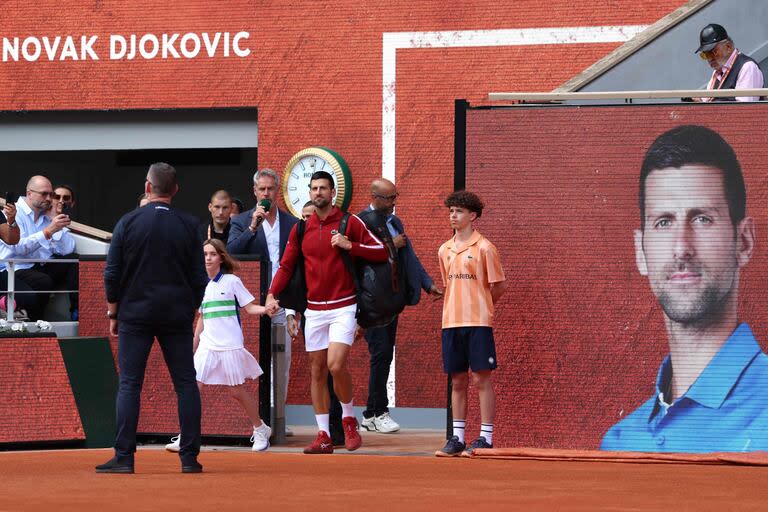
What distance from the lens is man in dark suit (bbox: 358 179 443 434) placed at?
458 inches

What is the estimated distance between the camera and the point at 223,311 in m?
11.7

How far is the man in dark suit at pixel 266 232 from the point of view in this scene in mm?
12289

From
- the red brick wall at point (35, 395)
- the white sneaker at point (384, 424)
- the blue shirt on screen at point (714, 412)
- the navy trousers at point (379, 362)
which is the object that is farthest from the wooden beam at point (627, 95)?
the red brick wall at point (35, 395)

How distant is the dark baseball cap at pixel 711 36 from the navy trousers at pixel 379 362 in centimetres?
394

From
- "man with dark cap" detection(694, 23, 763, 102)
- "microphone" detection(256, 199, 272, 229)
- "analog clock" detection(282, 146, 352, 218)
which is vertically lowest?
"microphone" detection(256, 199, 272, 229)

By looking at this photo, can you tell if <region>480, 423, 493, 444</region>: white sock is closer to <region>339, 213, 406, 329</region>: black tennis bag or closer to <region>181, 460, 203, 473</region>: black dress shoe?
<region>339, 213, 406, 329</region>: black tennis bag

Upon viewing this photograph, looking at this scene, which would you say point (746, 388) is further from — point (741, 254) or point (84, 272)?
point (84, 272)

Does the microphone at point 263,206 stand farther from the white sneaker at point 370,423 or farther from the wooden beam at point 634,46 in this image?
the wooden beam at point 634,46

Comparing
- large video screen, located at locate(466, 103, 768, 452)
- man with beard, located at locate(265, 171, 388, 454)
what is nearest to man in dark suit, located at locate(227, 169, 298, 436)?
man with beard, located at locate(265, 171, 388, 454)

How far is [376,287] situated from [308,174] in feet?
13.2

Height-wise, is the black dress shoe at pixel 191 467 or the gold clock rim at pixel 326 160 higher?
the gold clock rim at pixel 326 160

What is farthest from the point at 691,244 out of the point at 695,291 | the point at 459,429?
the point at 459,429

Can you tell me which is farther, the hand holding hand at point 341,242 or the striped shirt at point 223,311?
the striped shirt at point 223,311

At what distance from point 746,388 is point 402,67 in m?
5.76
